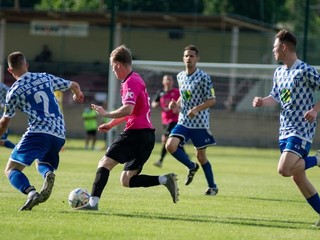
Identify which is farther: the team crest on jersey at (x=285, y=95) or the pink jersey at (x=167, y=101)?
the pink jersey at (x=167, y=101)

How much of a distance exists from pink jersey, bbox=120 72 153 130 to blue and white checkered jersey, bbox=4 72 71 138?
85cm

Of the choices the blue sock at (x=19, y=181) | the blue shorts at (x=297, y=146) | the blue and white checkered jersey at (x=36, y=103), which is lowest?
the blue sock at (x=19, y=181)

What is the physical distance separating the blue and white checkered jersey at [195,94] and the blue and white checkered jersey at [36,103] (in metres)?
3.93

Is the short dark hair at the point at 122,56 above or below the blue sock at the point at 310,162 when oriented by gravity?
above

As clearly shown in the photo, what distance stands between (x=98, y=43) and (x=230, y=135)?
38.3 feet

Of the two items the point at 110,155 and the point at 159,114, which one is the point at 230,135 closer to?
the point at 159,114

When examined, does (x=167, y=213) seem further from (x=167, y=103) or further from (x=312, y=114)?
(x=167, y=103)

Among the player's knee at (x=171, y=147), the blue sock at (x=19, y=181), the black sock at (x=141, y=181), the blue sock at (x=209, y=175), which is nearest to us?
the blue sock at (x=19, y=181)

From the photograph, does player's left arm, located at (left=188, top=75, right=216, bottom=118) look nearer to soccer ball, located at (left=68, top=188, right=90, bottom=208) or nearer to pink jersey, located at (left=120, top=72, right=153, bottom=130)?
pink jersey, located at (left=120, top=72, right=153, bottom=130)

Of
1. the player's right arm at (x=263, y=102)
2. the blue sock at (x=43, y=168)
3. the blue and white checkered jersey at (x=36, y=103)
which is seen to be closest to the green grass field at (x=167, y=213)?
the blue sock at (x=43, y=168)

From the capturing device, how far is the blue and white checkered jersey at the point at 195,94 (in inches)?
538

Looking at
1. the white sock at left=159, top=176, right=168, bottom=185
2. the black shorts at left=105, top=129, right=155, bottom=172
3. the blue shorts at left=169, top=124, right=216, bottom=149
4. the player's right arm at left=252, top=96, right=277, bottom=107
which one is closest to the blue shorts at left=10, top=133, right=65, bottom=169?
the black shorts at left=105, top=129, right=155, bottom=172

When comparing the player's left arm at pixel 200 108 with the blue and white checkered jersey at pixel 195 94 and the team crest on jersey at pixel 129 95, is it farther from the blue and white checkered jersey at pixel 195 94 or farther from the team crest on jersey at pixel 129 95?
the team crest on jersey at pixel 129 95

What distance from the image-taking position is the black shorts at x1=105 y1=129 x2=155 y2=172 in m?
10.1
